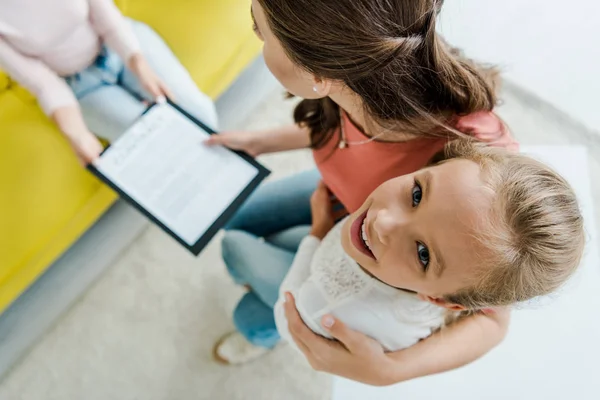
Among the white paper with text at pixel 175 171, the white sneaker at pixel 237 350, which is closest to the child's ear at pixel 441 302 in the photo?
the white paper with text at pixel 175 171

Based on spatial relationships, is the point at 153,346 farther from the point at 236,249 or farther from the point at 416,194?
the point at 416,194

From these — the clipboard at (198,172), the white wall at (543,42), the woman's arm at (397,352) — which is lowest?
the white wall at (543,42)

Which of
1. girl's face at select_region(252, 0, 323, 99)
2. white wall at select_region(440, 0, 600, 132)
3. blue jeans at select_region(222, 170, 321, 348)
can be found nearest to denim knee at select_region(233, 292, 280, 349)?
blue jeans at select_region(222, 170, 321, 348)

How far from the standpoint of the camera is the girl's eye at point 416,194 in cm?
62

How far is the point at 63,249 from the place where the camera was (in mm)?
1089

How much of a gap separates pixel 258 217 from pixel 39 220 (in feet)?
1.44

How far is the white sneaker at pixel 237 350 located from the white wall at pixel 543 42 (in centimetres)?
108

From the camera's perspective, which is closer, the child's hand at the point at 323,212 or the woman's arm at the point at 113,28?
the child's hand at the point at 323,212

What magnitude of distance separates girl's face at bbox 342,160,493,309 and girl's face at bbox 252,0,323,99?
17 cm

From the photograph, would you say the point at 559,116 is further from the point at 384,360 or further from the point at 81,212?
the point at 81,212

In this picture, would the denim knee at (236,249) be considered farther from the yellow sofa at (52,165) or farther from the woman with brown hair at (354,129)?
→ the yellow sofa at (52,165)

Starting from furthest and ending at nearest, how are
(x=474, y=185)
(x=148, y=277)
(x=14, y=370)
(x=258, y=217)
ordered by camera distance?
(x=148, y=277) < (x=14, y=370) < (x=258, y=217) < (x=474, y=185)

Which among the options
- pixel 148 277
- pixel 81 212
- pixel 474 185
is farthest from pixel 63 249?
pixel 474 185

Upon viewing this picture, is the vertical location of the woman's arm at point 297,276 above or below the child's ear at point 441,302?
below
